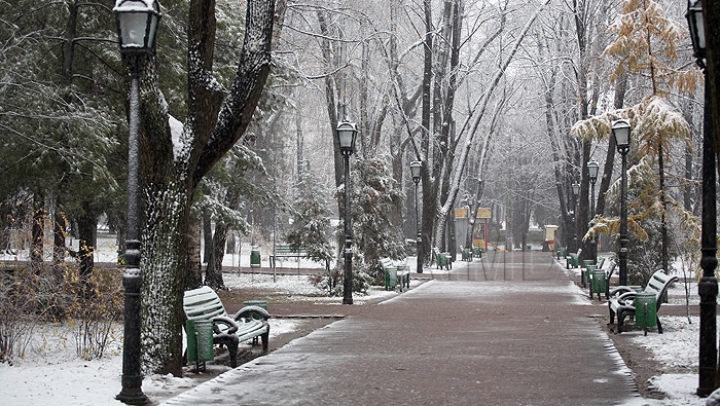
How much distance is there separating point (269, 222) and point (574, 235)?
25.5m

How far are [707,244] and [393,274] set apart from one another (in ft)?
50.4

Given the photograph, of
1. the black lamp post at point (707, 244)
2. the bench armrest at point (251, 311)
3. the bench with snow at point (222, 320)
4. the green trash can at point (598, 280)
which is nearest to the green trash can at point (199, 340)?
the bench with snow at point (222, 320)

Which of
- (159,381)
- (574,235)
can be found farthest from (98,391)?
(574,235)

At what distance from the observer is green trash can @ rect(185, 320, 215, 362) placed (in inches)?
377

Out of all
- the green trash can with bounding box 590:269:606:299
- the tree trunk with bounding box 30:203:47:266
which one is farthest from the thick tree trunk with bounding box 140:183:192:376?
the green trash can with bounding box 590:269:606:299

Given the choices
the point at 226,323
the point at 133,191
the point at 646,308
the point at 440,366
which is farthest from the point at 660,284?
the point at 133,191

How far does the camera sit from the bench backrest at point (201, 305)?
34.1ft

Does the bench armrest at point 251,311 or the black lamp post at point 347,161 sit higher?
the black lamp post at point 347,161

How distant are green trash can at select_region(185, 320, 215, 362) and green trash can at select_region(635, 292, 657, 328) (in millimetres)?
6940

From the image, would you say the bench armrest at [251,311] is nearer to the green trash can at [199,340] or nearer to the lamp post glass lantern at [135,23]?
the green trash can at [199,340]

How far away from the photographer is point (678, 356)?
10.9 m

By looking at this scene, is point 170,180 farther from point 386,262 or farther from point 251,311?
point 386,262

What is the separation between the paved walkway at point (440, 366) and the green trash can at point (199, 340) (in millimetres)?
406

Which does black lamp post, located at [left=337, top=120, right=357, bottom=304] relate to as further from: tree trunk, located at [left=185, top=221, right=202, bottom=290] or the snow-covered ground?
the snow-covered ground
